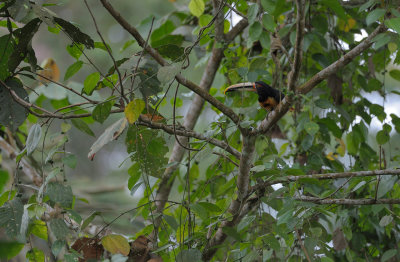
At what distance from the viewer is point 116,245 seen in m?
1.69

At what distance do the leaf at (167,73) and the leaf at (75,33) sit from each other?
34 cm

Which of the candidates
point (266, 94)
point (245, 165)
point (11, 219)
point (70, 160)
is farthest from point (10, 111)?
point (266, 94)

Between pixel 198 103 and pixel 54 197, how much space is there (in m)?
1.52

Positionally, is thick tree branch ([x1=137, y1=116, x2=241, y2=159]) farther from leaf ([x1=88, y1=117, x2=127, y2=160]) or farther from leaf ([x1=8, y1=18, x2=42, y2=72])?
leaf ([x1=8, y1=18, x2=42, y2=72])

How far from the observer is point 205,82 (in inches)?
124

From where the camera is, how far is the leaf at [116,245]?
5.50 feet

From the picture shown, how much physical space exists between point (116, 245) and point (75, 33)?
2.52ft

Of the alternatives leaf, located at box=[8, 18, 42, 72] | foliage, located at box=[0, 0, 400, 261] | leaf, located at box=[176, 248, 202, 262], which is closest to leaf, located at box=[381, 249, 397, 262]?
foliage, located at box=[0, 0, 400, 261]

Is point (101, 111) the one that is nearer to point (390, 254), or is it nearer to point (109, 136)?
point (109, 136)

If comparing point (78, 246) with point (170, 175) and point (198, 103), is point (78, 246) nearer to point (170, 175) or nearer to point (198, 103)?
point (170, 175)

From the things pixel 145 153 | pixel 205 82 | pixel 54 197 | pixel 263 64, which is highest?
pixel 205 82

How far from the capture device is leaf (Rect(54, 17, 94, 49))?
1789 mm

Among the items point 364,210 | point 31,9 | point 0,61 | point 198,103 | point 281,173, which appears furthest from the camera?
point 198,103

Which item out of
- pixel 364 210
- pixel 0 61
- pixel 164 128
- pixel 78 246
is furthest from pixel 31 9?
pixel 364 210
